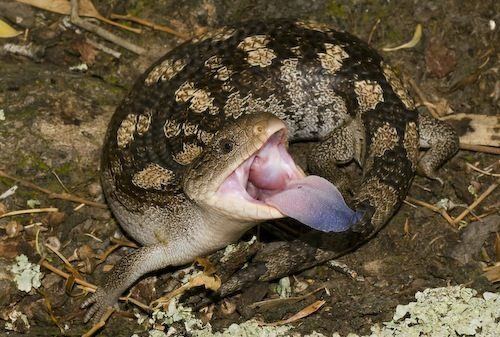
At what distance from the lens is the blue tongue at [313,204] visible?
456cm

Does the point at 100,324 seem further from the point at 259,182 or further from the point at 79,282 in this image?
the point at 259,182

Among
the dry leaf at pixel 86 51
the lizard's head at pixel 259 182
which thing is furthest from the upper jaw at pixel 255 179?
the dry leaf at pixel 86 51

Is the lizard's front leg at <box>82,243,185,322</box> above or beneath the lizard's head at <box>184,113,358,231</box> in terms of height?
beneath

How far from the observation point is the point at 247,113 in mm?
5836

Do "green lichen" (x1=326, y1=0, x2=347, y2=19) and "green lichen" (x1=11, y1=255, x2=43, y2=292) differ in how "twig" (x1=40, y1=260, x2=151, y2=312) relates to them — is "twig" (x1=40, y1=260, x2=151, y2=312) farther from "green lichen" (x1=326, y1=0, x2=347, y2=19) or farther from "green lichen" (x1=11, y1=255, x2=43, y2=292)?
"green lichen" (x1=326, y1=0, x2=347, y2=19)

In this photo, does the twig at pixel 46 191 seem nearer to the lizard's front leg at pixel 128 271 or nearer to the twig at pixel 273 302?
the lizard's front leg at pixel 128 271

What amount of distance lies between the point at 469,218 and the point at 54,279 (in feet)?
9.35

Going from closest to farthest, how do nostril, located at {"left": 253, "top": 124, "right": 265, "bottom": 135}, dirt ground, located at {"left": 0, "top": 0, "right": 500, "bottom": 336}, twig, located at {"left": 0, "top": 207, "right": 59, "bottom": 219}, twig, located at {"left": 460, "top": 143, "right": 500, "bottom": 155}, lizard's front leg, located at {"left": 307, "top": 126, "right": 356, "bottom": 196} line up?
1. nostril, located at {"left": 253, "top": 124, "right": 265, "bottom": 135}
2. dirt ground, located at {"left": 0, "top": 0, "right": 500, "bottom": 336}
3. twig, located at {"left": 0, "top": 207, "right": 59, "bottom": 219}
4. lizard's front leg, located at {"left": 307, "top": 126, "right": 356, "bottom": 196}
5. twig, located at {"left": 460, "top": 143, "right": 500, "bottom": 155}

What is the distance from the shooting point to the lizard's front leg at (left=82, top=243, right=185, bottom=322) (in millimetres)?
5551

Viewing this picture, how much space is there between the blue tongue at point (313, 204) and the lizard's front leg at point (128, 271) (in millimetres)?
1147

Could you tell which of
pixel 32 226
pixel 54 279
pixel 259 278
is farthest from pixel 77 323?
pixel 259 278

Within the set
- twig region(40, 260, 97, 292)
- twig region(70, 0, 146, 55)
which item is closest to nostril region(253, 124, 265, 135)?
twig region(40, 260, 97, 292)

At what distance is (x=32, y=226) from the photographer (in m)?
5.93

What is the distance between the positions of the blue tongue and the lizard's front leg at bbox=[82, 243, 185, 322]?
1.15m
